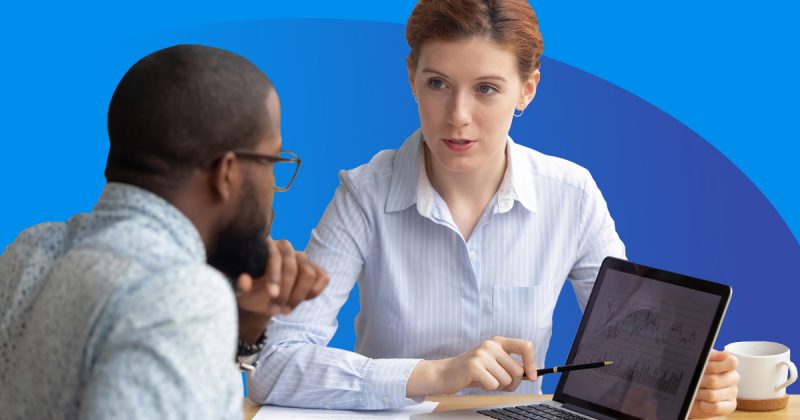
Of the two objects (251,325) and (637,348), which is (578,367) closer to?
(637,348)

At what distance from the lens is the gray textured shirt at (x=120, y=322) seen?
3.13 feet

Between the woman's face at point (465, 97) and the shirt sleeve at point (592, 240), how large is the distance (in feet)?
1.03

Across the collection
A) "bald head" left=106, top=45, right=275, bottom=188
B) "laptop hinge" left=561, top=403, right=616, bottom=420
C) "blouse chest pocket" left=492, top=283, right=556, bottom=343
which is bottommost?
"laptop hinge" left=561, top=403, right=616, bottom=420

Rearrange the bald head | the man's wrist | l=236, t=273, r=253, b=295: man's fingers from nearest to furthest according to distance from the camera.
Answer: the bald head < l=236, t=273, r=253, b=295: man's fingers < the man's wrist

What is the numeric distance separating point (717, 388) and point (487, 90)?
2.55 feet

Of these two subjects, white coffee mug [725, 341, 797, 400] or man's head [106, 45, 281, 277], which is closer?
man's head [106, 45, 281, 277]

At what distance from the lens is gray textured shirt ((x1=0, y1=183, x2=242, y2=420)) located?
95 cm

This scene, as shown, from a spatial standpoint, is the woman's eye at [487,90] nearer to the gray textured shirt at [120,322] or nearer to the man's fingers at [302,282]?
the man's fingers at [302,282]

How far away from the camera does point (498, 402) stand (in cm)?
197

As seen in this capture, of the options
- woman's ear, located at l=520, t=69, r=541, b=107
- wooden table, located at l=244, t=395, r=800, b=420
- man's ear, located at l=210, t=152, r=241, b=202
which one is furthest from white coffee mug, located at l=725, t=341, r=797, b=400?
man's ear, located at l=210, t=152, r=241, b=202

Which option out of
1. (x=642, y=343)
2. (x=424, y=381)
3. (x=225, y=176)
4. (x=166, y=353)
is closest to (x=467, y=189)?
(x=424, y=381)

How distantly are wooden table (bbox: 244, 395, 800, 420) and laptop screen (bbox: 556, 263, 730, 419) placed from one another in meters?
0.12

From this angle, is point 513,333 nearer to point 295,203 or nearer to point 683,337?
point 683,337

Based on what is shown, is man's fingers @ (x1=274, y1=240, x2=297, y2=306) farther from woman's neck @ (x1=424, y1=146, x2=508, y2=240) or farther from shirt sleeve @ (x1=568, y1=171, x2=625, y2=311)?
shirt sleeve @ (x1=568, y1=171, x2=625, y2=311)
